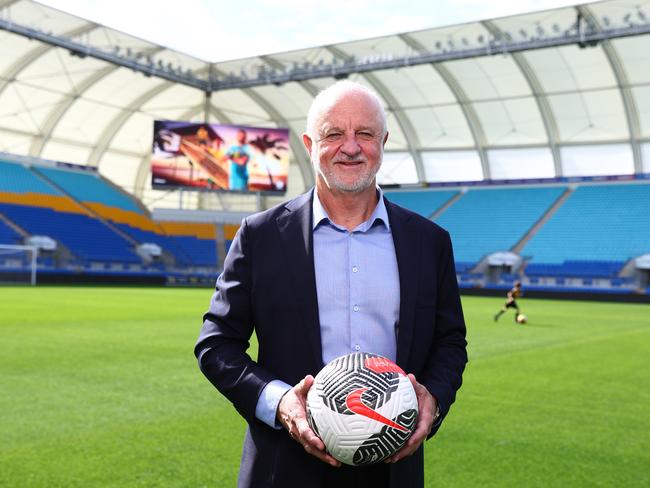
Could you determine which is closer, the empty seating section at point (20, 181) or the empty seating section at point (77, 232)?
the empty seating section at point (77, 232)

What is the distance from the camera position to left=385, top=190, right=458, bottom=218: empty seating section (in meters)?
46.6

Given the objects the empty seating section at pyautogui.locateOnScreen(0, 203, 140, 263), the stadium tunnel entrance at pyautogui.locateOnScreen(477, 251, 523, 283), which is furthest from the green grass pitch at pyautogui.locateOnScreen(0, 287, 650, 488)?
the stadium tunnel entrance at pyautogui.locateOnScreen(477, 251, 523, 283)

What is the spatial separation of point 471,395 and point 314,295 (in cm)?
634

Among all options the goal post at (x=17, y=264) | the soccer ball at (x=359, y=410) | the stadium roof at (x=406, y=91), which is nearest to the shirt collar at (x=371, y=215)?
the soccer ball at (x=359, y=410)

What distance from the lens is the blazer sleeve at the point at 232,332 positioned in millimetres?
2326

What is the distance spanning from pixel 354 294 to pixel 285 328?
0.81 ft

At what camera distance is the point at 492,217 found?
44.9 m

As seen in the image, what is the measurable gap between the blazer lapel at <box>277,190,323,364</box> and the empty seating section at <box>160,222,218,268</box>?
4445 cm

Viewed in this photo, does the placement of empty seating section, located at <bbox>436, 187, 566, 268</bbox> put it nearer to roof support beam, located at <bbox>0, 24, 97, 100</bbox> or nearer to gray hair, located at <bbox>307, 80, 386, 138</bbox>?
roof support beam, located at <bbox>0, 24, 97, 100</bbox>

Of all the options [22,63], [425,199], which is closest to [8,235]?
[22,63]

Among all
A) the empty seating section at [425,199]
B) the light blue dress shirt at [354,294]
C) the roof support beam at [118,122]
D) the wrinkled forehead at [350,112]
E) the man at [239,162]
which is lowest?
the light blue dress shirt at [354,294]

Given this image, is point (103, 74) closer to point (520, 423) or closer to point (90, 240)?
point (90, 240)

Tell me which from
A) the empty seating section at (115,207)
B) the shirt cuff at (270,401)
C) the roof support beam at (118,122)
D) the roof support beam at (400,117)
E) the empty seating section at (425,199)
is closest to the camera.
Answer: the shirt cuff at (270,401)

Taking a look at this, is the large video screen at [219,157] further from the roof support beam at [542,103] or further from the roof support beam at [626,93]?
the roof support beam at [626,93]
